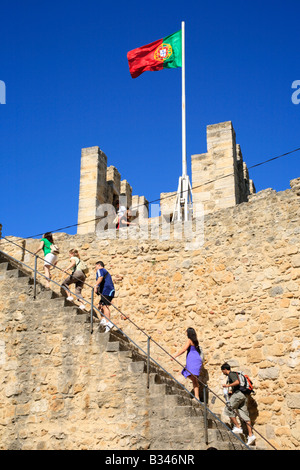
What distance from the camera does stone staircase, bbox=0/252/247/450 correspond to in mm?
7766

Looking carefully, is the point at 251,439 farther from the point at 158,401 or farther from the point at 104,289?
the point at 104,289

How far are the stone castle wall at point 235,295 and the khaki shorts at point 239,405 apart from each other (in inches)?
14.0

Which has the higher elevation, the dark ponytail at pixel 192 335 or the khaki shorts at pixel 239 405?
the dark ponytail at pixel 192 335

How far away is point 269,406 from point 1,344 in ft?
15.3

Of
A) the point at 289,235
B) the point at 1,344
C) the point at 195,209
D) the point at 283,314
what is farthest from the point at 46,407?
the point at 195,209

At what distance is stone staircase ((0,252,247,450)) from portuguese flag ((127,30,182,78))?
7.86 metres

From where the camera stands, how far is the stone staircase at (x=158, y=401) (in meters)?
7.77

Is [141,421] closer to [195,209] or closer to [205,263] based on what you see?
[205,263]

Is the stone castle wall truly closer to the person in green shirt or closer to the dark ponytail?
the dark ponytail

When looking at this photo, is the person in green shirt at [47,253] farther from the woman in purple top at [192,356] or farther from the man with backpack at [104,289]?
the woman in purple top at [192,356]

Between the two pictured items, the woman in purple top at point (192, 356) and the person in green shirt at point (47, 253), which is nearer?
the woman in purple top at point (192, 356)

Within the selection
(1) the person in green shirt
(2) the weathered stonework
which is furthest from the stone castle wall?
(2) the weathered stonework

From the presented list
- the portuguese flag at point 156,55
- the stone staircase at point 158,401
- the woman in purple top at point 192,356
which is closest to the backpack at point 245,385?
the woman in purple top at point 192,356

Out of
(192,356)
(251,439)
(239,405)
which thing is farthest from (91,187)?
(251,439)
